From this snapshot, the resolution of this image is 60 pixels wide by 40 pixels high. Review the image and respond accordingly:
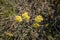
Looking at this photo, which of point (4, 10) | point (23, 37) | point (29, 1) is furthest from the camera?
point (29, 1)

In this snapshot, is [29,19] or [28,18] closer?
[28,18]

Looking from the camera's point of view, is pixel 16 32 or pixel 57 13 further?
pixel 57 13

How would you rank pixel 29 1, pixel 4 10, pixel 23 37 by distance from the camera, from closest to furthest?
pixel 23 37 < pixel 4 10 < pixel 29 1

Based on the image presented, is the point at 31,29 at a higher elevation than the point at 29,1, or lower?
lower

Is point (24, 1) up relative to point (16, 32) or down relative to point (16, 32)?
up

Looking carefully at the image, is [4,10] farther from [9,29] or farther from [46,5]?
[46,5]

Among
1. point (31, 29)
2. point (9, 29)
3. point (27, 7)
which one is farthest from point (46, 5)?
point (9, 29)

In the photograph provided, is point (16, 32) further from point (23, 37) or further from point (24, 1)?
point (24, 1)

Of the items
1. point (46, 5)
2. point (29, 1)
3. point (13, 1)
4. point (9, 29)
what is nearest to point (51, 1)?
point (46, 5)

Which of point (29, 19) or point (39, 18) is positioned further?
point (29, 19)
